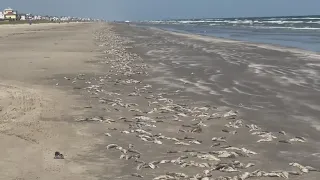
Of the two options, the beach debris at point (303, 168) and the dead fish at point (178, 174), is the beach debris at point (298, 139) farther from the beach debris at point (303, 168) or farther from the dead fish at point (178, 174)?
the dead fish at point (178, 174)

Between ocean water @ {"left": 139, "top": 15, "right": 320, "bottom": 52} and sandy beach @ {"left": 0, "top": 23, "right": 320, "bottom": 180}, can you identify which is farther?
ocean water @ {"left": 139, "top": 15, "right": 320, "bottom": 52}

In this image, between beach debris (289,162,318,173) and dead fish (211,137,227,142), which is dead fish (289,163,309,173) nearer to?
beach debris (289,162,318,173)

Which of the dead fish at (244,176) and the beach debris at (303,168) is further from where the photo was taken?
the beach debris at (303,168)

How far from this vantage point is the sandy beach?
634 cm

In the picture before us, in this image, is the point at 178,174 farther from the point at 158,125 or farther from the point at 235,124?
the point at 235,124

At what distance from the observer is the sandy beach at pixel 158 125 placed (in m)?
6.34

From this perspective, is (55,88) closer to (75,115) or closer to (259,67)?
(75,115)

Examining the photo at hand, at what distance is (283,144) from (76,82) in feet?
29.3

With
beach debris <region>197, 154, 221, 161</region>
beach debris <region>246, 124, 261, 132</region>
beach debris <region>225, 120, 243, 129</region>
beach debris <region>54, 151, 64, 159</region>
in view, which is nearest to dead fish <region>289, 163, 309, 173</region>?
beach debris <region>197, 154, 221, 161</region>

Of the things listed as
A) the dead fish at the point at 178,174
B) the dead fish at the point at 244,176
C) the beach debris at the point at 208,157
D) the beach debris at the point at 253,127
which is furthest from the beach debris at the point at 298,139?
the dead fish at the point at 178,174

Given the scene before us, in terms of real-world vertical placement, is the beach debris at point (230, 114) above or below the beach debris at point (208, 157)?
below

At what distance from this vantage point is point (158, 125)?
9.13m

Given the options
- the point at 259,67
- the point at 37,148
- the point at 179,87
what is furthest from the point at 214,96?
the point at 259,67

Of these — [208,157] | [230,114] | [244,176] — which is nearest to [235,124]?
[230,114]
